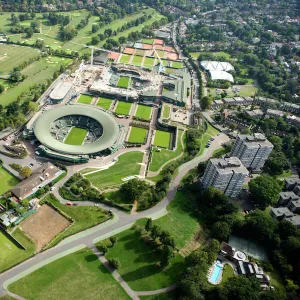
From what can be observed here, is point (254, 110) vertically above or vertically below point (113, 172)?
above

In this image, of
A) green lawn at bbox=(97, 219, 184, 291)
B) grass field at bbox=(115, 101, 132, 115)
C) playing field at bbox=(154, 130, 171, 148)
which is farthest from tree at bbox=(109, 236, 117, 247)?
grass field at bbox=(115, 101, 132, 115)

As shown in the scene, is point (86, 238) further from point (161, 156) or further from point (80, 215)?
point (161, 156)

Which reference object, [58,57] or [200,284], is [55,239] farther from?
[58,57]

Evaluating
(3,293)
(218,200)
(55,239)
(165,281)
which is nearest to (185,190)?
(218,200)

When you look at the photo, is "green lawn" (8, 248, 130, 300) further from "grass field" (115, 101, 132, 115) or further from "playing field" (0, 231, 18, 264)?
"grass field" (115, 101, 132, 115)

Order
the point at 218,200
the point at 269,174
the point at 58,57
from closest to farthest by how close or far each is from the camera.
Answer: the point at 218,200 → the point at 269,174 → the point at 58,57

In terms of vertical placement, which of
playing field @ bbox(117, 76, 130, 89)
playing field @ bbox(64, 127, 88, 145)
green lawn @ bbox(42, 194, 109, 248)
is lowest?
playing field @ bbox(64, 127, 88, 145)
